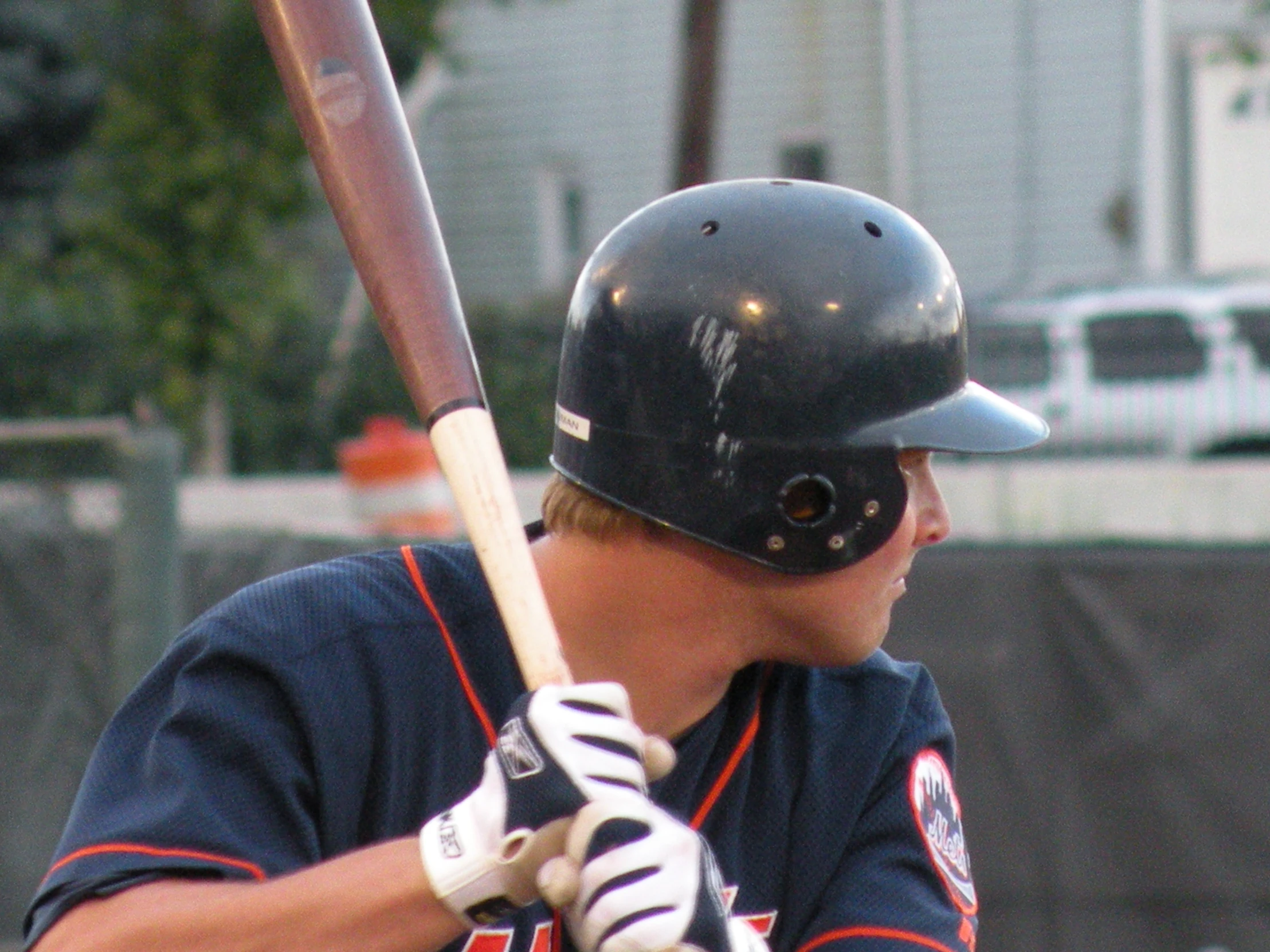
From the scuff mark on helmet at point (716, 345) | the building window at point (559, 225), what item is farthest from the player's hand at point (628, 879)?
the building window at point (559, 225)

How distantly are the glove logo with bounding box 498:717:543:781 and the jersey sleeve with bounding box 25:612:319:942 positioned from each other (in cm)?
32

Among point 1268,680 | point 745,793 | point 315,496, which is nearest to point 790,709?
point 745,793

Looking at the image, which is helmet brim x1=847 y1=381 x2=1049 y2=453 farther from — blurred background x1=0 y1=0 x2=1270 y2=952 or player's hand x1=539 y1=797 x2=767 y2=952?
blurred background x1=0 y1=0 x2=1270 y2=952

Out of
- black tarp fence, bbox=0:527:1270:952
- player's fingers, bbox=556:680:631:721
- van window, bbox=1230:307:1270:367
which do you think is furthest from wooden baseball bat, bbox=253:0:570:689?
van window, bbox=1230:307:1270:367

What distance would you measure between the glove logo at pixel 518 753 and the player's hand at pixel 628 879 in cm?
7

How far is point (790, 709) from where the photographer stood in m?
2.54

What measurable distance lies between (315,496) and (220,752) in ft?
29.4

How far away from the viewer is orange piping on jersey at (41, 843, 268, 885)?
203 cm

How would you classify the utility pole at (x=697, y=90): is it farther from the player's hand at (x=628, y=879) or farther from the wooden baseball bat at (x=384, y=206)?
the player's hand at (x=628, y=879)

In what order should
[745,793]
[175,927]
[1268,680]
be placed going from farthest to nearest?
[1268,680], [745,793], [175,927]

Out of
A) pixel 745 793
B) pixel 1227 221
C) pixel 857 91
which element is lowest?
pixel 1227 221

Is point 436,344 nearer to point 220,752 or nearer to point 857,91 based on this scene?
→ point 220,752

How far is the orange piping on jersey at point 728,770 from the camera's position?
2.42 m

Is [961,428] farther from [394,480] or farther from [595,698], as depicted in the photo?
[394,480]
